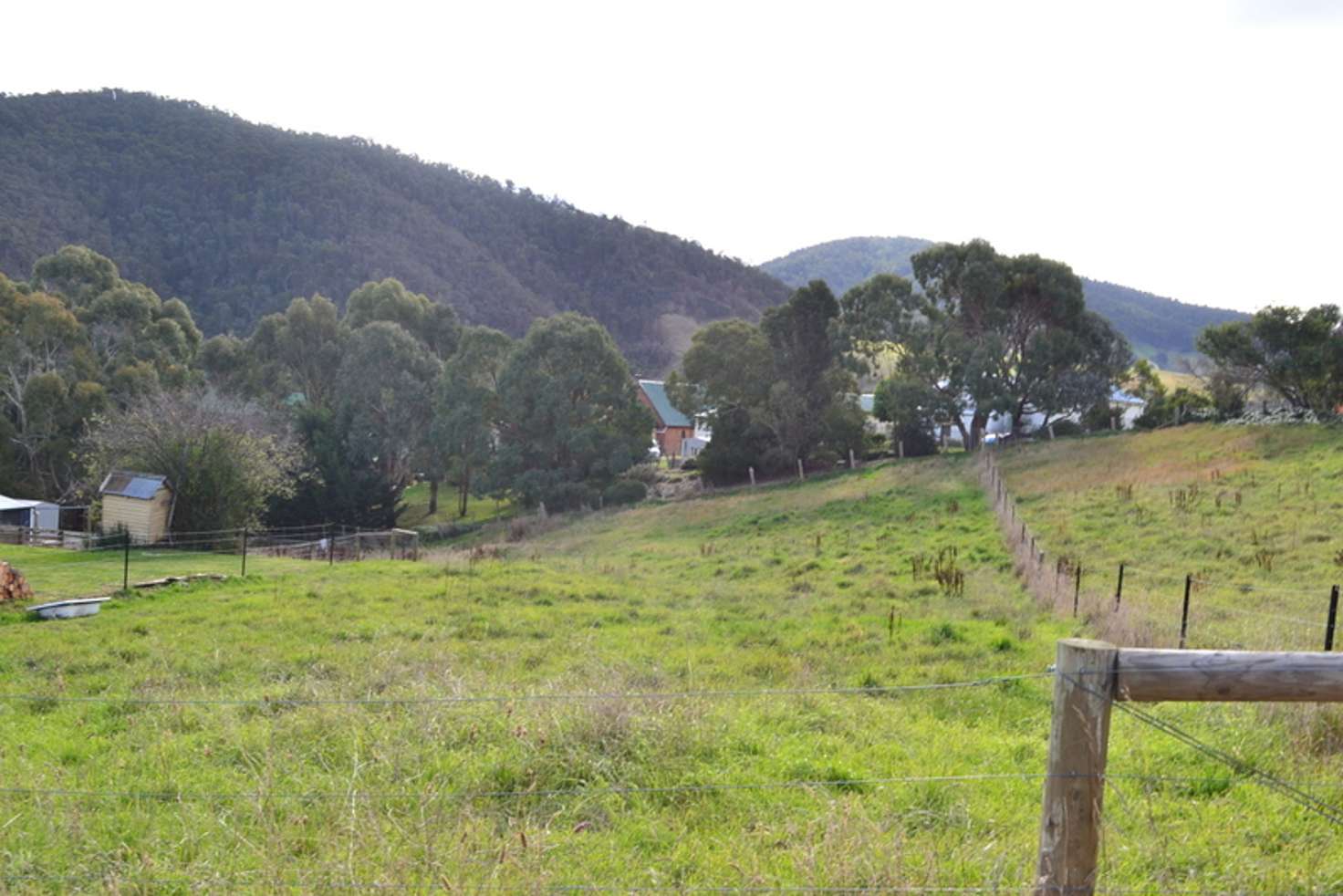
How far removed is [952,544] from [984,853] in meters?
16.1

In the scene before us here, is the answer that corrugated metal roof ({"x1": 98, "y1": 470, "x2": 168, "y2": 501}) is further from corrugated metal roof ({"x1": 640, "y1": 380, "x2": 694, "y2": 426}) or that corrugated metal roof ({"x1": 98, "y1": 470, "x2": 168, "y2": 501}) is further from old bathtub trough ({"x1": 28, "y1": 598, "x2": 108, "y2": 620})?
corrugated metal roof ({"x1": 640, "y1": 380, "x2": 694, "y2": 426})

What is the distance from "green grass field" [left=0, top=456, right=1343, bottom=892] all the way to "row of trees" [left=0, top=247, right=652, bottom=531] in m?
22.4

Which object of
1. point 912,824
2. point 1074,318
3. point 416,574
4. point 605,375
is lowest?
point 416,574

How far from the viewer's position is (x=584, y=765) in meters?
5.29

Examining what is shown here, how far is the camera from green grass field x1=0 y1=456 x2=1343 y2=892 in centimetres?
404

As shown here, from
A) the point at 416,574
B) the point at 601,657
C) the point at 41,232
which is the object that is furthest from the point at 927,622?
the point at 41,232

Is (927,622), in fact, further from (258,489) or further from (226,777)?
(258,489)

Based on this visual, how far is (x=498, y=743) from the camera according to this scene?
18.7ft

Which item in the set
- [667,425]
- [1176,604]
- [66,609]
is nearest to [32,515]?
[66,609]

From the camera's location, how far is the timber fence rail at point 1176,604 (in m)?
8.96

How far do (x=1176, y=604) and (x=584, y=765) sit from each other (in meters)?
10.2

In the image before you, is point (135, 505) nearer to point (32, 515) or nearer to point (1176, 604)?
point (32, 515)

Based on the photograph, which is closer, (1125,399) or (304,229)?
(1125,399)

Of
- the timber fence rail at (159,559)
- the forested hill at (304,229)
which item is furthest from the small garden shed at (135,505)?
the forested hill at (304,229)
